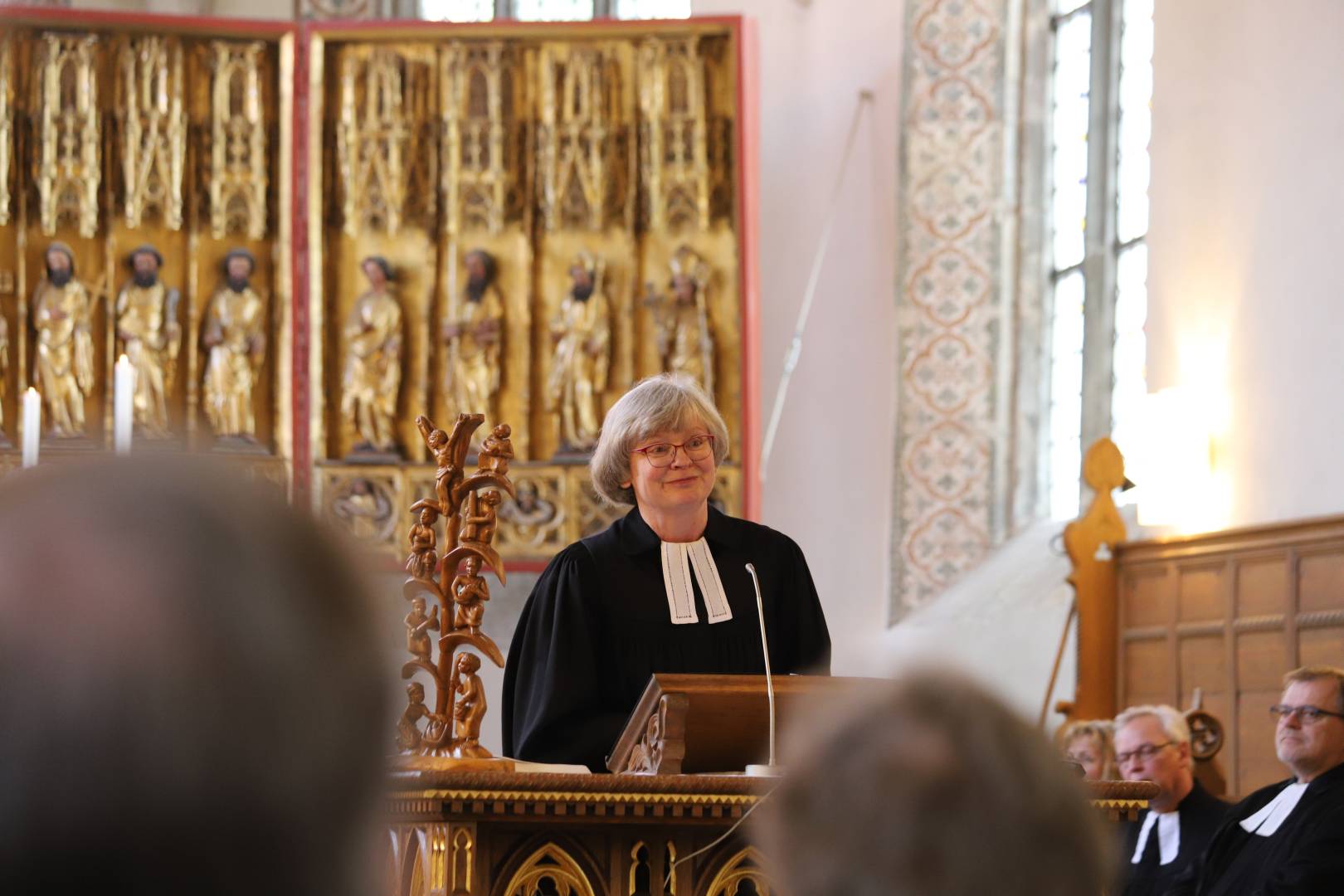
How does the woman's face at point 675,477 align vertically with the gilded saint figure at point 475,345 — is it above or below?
below

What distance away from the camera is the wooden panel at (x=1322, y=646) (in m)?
7.22

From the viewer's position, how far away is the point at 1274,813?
5445 mm

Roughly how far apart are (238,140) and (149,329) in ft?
4.12

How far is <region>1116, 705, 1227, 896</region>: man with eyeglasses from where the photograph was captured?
6.14 m

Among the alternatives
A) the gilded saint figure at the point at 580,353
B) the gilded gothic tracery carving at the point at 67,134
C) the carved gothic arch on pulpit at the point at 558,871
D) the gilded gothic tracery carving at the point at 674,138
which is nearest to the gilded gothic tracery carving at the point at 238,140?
the gilded gothic tracery carving at the point at 67,134

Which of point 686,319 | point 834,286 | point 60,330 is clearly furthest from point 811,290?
point 60,330

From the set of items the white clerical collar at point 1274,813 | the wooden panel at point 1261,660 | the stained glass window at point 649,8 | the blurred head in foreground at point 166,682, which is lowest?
the white clerical collar at point 1274,813

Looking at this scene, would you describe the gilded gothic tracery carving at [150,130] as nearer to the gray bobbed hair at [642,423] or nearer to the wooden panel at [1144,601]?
the wooden panel at [1144,601]

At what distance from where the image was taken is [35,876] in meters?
0.71

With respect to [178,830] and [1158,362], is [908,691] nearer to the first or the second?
[178,830]

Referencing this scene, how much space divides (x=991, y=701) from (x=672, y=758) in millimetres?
2334

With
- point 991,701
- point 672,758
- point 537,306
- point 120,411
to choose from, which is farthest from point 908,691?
point 537,306

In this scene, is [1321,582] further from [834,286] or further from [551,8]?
[551,8]

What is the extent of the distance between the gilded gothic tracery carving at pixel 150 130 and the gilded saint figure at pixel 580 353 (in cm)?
243
